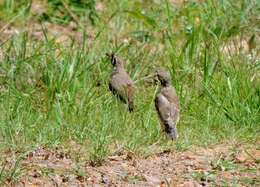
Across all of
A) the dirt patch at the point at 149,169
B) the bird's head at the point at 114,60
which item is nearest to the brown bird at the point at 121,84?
the bird's head at the point at 114,60

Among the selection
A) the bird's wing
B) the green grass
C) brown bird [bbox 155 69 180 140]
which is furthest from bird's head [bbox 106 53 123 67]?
the bird's wing

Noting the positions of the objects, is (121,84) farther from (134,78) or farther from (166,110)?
(166,110)

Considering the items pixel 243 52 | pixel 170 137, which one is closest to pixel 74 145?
pixel 170 137

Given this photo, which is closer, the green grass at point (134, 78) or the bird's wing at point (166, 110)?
the green grass at point (134, 78)

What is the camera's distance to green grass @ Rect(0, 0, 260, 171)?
746 centimetres

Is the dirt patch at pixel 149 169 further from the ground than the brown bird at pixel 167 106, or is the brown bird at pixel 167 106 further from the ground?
the brown bird at pixel 167 106

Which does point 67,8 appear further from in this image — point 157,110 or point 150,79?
point 157,110

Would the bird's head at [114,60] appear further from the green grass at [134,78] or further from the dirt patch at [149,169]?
the dirt patch at [149,169]

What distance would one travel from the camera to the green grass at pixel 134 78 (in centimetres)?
746

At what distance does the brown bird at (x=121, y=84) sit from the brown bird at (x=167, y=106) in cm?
36

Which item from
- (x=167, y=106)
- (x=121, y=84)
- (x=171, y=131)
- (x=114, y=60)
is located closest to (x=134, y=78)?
(x=114, y=60)

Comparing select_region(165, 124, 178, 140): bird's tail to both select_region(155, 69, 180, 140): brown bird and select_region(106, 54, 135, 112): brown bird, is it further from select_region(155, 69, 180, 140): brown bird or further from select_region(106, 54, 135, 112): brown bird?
select_region(106, 54, 135, 112): brown bird

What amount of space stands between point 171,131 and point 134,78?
6.37 ft

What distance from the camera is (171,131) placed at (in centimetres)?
748
